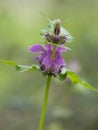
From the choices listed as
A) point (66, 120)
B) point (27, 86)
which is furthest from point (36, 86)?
point (66, 120)

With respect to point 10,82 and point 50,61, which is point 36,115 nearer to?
point 10,82

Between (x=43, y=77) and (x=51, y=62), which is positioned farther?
(x=43, y=77)

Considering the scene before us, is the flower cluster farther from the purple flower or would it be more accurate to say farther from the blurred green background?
the blurred green background

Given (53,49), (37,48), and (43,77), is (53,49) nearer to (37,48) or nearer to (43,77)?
(37,48)

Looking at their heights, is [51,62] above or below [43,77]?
below

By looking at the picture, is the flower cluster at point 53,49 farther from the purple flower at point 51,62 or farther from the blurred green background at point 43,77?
the blurred green background at point 43,77

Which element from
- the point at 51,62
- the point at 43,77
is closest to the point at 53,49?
the point at 51,62

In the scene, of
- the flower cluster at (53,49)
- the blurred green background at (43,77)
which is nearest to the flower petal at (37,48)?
the flower cluster at (53,49)
